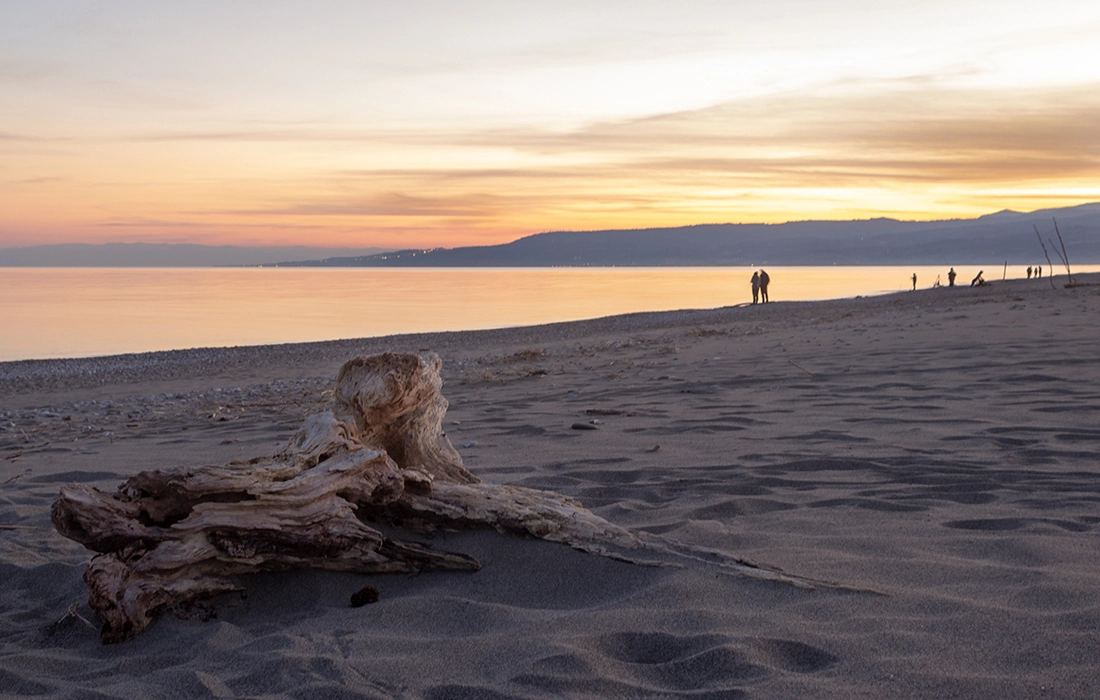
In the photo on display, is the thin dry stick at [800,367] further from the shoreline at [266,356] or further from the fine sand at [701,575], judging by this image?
the shoreline at [266,356]

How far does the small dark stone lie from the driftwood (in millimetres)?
163

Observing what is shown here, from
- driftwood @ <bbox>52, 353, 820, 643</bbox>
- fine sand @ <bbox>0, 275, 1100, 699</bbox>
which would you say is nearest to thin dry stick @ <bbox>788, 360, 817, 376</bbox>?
fine sand @ <bbox>0, 275, 1100, 699</bbox>

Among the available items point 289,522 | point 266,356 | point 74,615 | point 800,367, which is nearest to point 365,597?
point 289,522

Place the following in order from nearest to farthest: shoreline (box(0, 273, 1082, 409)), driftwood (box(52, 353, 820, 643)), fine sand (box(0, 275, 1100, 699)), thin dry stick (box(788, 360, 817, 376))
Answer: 1. fine sand (box(0, 275, 1100, 699))
2. driftwood (box(52, 353, 820, 643))
3. thin dry stick (box(788, 360, 817, 376))
4. shoreline (box(0, 273, 1082, 409))

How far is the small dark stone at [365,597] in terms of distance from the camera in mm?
3078

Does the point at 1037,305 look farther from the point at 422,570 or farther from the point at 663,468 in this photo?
the point at 422,570

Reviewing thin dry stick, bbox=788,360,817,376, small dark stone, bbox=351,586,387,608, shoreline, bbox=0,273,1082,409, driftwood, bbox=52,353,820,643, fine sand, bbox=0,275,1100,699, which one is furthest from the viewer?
shoreline, bbox=0,273,1082,409

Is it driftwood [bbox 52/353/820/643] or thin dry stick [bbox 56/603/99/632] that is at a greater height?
driftwood [bbox 52/353/820/643]

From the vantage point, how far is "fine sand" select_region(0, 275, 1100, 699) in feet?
8.07

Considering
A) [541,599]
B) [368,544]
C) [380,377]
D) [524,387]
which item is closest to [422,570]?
[368,544]

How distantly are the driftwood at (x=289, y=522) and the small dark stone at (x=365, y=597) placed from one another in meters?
0.16

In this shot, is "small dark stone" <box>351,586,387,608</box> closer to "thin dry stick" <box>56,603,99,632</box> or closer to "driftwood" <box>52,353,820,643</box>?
"driftwood" <box>52,353,820,643</box>

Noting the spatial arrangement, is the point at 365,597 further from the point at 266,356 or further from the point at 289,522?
the point at 266,356

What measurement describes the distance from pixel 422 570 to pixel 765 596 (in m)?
1.28
